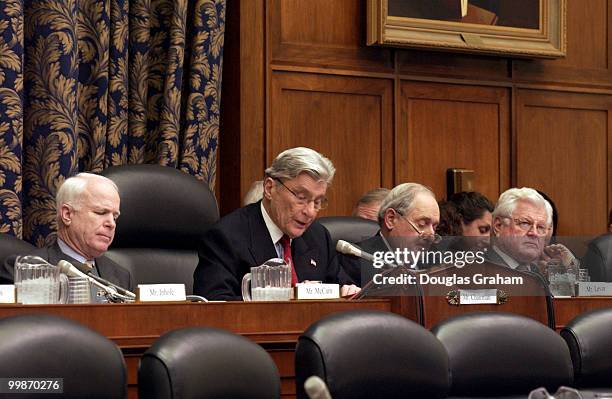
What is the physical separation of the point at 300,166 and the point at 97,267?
848 millimetres

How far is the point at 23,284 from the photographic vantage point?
10.2ft

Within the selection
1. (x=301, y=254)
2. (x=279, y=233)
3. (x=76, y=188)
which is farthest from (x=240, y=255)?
(x=76, y=188)

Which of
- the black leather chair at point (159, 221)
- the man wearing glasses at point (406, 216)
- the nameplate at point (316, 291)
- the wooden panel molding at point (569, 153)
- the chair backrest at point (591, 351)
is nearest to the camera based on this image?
the chair backrest at point (591, 351)

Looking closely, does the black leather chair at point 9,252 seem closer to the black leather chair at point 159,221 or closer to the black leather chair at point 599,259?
the black leather chair at point 159,221

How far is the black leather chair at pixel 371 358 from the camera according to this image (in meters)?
2.29

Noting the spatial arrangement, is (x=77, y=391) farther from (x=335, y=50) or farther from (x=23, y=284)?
(x=335, y=50)

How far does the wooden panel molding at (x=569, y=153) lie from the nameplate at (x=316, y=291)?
3.54 metres

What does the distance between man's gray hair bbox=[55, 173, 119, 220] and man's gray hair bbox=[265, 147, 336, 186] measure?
2.03 ft

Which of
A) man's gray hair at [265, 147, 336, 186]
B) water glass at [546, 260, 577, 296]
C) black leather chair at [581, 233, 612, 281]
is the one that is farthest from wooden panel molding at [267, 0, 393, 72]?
water glass at [546, 260, 577, 296]

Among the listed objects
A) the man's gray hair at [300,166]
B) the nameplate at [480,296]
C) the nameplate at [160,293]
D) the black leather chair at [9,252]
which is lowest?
the nameplate at [480,296]

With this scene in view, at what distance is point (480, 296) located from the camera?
10.9 ft

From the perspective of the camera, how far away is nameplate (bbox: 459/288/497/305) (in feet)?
10.9

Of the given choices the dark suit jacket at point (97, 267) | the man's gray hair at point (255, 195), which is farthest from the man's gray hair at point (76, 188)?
the man's gray hair at point (255, 195)

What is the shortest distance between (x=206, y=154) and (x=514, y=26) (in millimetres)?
2089
